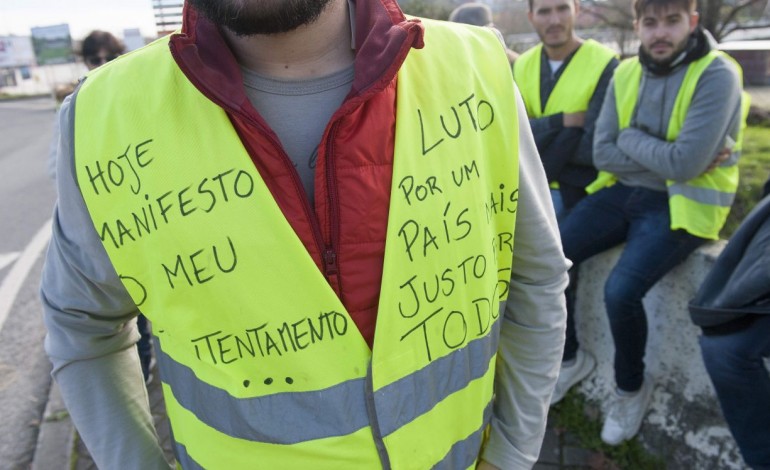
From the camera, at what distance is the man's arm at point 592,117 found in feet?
11.3

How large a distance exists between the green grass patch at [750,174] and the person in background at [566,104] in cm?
84

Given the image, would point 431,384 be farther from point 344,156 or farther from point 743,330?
Answer: point 743,330

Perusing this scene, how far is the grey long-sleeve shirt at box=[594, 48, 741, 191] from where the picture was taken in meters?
2.77

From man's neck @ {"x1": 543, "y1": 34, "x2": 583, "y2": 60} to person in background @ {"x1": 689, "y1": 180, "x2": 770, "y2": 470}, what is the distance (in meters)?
1.62

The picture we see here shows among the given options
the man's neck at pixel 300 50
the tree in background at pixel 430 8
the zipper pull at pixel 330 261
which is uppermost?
the man's neck at pixel 300 50

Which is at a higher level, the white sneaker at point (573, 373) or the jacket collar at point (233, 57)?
the jacket collar at point (233, 57)

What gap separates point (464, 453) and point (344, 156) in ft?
2.42

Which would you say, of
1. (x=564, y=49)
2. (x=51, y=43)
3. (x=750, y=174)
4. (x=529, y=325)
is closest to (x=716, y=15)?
(x=750, y=174)

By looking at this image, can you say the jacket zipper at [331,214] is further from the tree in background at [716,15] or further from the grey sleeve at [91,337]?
the tree in background at [716,15]

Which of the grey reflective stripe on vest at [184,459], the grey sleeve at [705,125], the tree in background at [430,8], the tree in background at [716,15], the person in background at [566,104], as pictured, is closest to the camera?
the grey reflective stripe on vest at [184,459]

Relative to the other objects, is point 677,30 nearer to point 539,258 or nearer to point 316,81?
point 539,258

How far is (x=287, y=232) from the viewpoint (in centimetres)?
114

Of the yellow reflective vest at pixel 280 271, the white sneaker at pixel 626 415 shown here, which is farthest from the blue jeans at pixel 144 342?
the white sneaker at pixel 626 415

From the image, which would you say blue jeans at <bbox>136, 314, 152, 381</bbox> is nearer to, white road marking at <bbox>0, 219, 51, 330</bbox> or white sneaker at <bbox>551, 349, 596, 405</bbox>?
white road marking at <bbox>0, 219, 51, 330</bbox>
